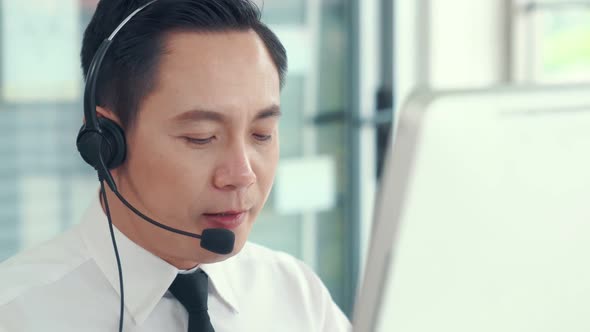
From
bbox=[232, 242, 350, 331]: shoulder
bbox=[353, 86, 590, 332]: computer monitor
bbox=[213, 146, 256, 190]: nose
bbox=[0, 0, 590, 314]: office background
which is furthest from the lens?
bbox=[0, 0, 590, 314]: office background

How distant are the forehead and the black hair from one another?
0.04 ft

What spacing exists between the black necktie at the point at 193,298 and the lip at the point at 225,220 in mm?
114

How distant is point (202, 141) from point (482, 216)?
1.69ft

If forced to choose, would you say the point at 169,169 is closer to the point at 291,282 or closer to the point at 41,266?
the point at 41,266

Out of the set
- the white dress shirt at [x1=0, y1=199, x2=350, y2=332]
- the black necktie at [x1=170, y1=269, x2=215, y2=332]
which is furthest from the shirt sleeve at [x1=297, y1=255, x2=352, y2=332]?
the black necktie at [x1=170, y1=269, x2=215, y2=332]

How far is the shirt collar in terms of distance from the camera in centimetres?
103

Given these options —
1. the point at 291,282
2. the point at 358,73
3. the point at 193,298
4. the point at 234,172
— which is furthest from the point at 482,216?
the point at 358,73

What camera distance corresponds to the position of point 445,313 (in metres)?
0.50

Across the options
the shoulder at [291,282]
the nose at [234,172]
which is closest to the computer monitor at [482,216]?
the nose at [234,172]

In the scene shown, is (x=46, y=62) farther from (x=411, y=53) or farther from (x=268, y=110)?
(x=268, y=110)

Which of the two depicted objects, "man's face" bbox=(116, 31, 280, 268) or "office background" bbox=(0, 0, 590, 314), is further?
"office background" bbox=(0, 0, 590, 314)

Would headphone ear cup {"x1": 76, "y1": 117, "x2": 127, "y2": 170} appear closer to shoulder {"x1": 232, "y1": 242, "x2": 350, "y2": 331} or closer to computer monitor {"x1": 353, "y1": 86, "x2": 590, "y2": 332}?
shoulder {"x1": 232, "y1": 242, "x2": 350, "y2": 331}

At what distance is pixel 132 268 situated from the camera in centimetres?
104

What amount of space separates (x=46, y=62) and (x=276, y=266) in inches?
56.2
